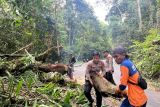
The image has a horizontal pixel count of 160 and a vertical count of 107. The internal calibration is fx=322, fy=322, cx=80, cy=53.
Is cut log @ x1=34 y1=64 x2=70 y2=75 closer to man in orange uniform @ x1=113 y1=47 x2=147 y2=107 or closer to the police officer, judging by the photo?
the police officer

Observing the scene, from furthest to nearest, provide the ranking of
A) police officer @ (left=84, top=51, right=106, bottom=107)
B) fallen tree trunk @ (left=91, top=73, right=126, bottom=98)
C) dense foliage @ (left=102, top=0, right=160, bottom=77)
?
1. dense foliage @ (left=102, top=0, right=160, bottom=77)
2. police officer @ (left=84, top=51, right=106, bottom=107)
3. fallen tree trunk @ (left=91, top=73, right=126, bottom=98)

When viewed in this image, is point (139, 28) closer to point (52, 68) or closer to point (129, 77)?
point (52, 68)

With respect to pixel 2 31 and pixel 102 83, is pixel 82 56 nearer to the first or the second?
pixel 2 31

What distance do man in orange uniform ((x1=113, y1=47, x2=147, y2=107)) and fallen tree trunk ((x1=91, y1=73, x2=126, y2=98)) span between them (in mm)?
362

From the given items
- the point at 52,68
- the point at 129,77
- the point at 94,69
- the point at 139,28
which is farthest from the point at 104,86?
the point at 139,28

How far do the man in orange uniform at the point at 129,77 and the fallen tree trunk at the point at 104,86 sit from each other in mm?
362

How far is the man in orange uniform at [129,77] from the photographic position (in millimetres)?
5918

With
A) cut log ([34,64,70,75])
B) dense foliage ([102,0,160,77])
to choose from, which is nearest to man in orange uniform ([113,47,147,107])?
cut log ([34,64,70,75])

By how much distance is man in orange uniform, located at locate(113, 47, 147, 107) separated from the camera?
592 centimetres

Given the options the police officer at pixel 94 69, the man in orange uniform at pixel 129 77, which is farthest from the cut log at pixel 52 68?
the man in orange uniform at pixel 129 77

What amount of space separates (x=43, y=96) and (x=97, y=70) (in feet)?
6.75

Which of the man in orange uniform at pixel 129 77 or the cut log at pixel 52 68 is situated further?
the cut log at pixel 52 68

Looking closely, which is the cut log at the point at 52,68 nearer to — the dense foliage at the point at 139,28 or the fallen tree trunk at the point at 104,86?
the fallen tree trunk at the point at 104,86

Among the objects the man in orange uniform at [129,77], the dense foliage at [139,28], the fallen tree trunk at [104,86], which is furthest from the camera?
the dense foliage at [139,28]
